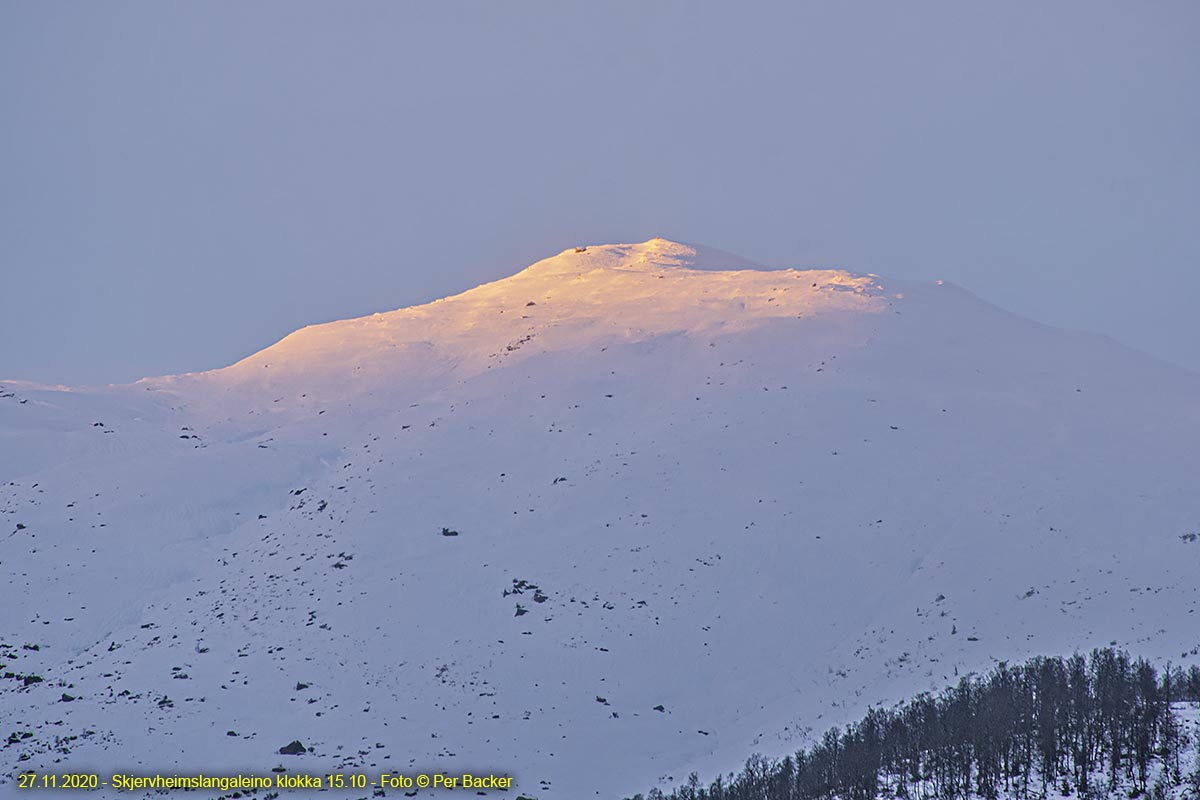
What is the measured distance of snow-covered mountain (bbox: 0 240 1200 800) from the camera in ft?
113

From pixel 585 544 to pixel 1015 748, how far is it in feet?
70.7

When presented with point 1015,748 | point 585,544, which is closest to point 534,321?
point 585,544

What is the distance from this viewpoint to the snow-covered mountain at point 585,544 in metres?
34.4

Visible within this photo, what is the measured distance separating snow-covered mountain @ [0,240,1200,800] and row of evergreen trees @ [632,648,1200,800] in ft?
11.8

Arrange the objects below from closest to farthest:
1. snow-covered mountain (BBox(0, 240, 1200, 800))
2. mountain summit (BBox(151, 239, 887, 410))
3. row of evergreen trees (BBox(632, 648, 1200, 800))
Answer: row of evergreen trees (BBox(632, 648, 1200, 800)) < snow-covered mountain (BBox(0, 240, 1200, 800)) < mountain summit (BBox(151, 239, 887, 410))

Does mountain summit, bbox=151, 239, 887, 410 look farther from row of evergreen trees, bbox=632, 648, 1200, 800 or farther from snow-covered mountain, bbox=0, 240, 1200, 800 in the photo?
row of evergreen trees, bbox=632, 648, 1200, 800

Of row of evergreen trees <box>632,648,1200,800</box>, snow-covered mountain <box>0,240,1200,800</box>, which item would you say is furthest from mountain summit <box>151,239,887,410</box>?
row of evergreen trees <box>632,648,1200,800</box>

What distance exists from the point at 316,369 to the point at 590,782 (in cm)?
4939

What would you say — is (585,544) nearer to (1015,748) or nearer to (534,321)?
(1015,748)

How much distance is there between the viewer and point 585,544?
149 feet

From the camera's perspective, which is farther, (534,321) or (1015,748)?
(534,321)

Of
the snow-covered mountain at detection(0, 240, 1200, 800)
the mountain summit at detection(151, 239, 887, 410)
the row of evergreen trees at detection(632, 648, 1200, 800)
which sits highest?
the mountain summit at detection(151, 239, 887, 410)

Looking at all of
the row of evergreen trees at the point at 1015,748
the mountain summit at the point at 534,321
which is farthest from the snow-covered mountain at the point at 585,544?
the row of evergreen trees at the point at 1015,748

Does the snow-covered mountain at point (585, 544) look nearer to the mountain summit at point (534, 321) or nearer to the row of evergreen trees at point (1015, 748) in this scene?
the mountain summit at point (534, 321)
